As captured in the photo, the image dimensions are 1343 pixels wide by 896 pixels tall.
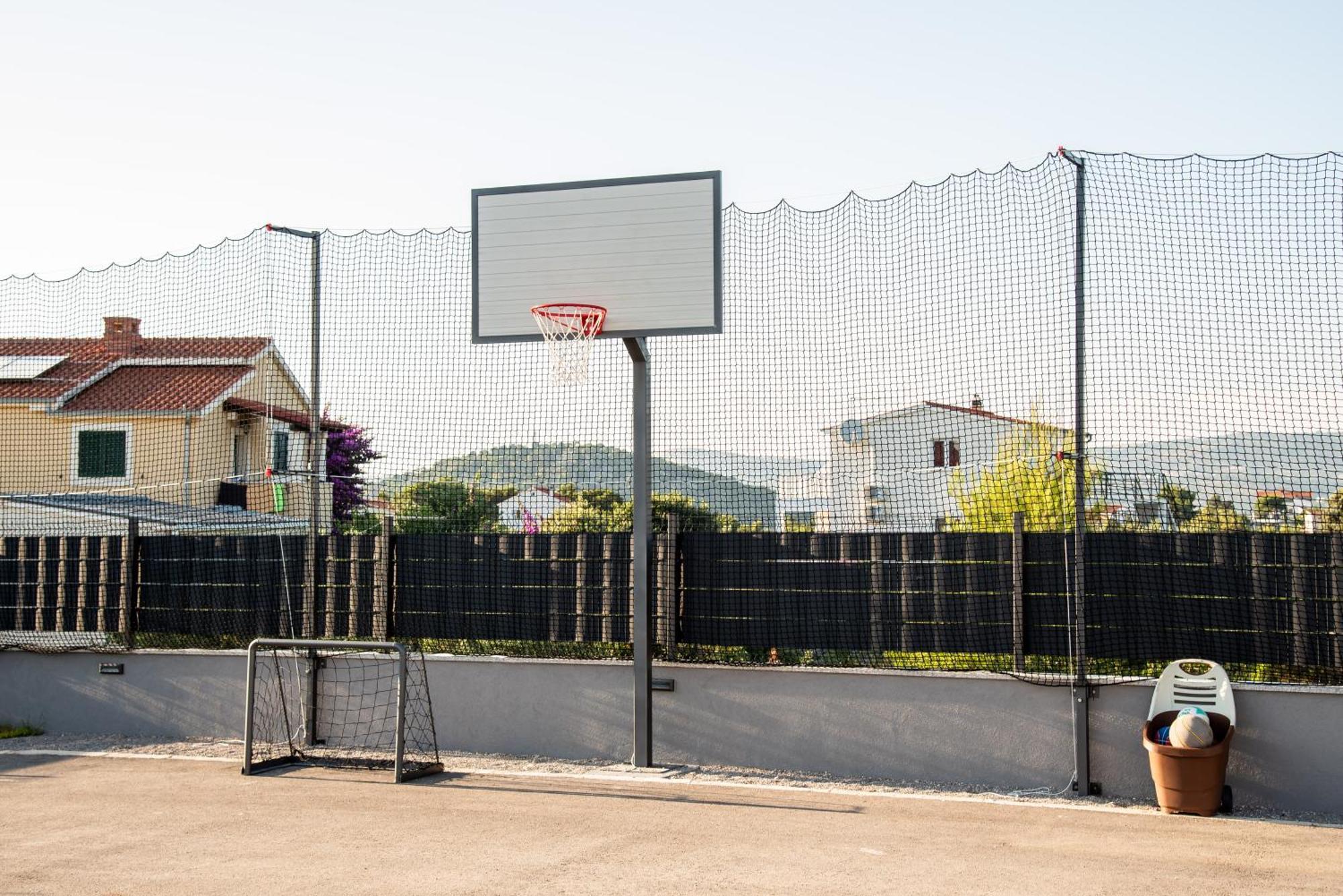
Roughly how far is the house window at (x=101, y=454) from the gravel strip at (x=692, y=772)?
8.46ft

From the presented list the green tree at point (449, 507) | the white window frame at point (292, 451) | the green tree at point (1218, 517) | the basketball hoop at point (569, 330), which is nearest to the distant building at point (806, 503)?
the basketball hoop at point (569, 330)

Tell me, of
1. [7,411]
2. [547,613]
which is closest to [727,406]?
[547,613]

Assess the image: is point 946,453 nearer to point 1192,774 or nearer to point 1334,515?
point 1334,515

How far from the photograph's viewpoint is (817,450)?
918 centimetres

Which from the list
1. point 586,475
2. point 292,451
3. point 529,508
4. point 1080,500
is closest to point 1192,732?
point 1080,500

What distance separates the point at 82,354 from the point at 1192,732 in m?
10.5

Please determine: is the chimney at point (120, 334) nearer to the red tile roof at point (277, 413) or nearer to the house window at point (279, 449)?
the red tile roof at point (277, 413)

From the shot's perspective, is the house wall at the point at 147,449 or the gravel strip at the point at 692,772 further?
the house wall at the point at 147,449

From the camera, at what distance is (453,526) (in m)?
10.1

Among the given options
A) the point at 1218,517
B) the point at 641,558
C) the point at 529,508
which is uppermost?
the point at 529,508

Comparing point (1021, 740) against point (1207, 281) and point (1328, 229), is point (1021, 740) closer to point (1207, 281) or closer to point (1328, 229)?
point (1207, 281)

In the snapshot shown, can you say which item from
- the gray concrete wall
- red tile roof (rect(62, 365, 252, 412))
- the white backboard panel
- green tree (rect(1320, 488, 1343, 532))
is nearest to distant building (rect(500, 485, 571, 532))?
the gray concrete wall

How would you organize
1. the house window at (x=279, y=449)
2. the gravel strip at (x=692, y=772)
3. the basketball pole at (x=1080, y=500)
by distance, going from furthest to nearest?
1. the house window at (x=279, y=449)
2. the basketball pole at (x=1080, y=500)
3. the gravel strip at (x=692, y=772)

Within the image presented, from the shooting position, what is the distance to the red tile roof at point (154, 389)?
12.0 m
